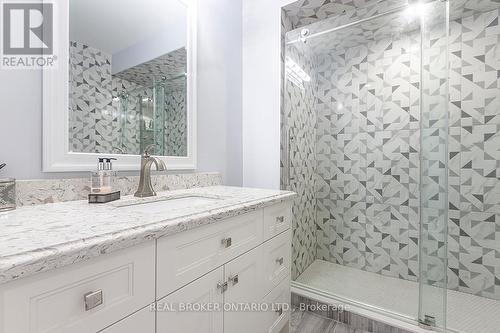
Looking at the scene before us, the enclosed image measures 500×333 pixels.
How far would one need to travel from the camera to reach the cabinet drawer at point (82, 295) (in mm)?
389

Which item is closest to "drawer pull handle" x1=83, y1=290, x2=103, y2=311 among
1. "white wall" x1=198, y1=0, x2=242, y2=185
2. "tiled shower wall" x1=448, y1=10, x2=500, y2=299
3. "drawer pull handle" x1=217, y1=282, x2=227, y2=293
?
"drawer pull handle" x1=217, y1=282, x2=227, y2=293

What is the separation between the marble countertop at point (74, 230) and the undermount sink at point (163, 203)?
67 millimetres

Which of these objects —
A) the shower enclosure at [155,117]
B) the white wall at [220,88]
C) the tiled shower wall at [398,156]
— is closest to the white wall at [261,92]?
the white wall at [220,88]

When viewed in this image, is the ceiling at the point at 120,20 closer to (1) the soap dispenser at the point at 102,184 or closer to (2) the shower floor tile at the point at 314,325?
(1) the soap dispenser at the point at 102,184

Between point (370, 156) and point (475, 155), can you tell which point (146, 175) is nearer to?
point (370, 156)

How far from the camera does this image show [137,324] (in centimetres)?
56

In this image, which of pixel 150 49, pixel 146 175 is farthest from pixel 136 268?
pixel 150 49

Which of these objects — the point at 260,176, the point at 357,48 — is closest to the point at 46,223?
the point at 260,176

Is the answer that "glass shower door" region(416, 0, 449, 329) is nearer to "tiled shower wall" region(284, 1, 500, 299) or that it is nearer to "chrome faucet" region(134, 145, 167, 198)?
"tiled shower wall" region(284, 1, 500, 299)

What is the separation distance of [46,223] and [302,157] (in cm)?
172

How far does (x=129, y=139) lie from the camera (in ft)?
3.73

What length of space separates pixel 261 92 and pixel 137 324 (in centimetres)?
152

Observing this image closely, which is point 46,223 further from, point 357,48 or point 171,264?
point 357,48

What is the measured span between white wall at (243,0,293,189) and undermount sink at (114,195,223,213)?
628mm
